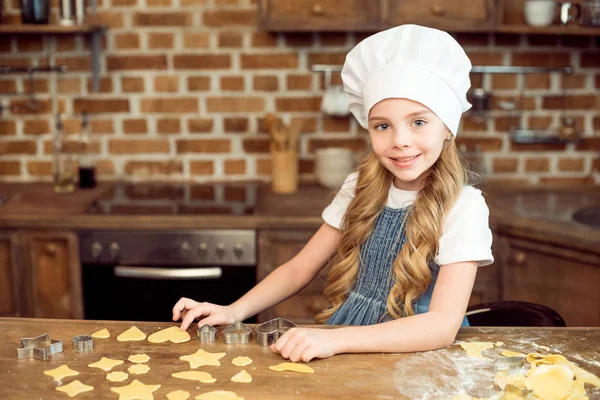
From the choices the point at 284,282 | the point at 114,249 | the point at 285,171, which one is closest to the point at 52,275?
the point at 114,249

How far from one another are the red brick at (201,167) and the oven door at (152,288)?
2.07ft

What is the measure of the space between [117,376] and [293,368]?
284 millimetres

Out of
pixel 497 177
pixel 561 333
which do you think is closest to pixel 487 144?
pixel 497 177

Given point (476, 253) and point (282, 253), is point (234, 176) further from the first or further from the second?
point (476, 253)

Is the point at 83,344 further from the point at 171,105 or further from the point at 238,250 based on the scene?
the point at 171,105

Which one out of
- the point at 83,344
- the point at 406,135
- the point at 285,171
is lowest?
the point at 83,344

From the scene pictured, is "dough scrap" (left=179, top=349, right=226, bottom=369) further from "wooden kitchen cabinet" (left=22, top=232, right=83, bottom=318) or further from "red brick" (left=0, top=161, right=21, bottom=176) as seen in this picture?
"red brick" (left=0, top=161, right=21, bottom=176)

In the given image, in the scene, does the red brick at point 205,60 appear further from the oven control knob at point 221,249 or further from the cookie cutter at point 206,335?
the cookie cutter at point 206,335

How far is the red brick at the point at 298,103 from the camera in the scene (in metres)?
3.08

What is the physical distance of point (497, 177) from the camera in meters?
3.14

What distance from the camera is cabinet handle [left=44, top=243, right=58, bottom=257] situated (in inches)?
103

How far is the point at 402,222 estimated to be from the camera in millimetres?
1706

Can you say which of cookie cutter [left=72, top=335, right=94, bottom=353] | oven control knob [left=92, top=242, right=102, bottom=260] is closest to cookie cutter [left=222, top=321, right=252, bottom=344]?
cookie cutter [left=72, top=335, right=94, bottom=353]

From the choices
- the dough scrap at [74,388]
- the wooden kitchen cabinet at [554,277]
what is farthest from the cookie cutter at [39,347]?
the wooden kitchen cabinet at [554,277]
